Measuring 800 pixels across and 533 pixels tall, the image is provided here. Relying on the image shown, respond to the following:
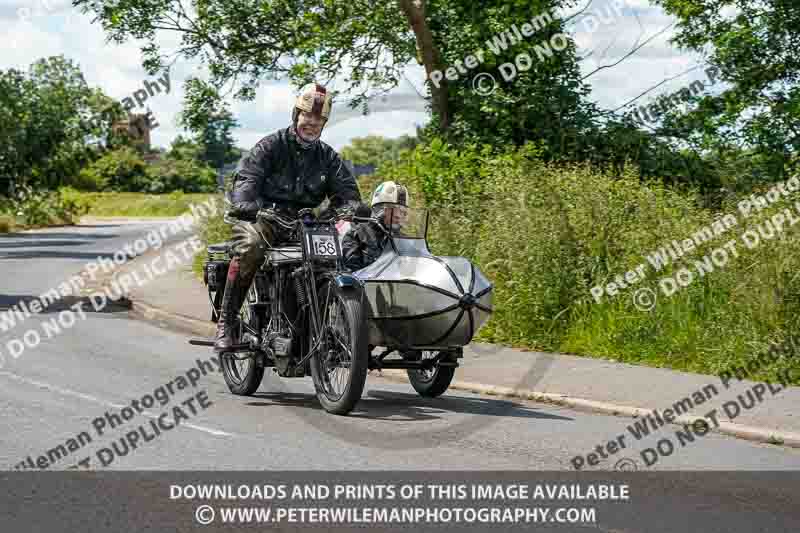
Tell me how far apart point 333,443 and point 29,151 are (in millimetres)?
58152

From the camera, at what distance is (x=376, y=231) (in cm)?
984

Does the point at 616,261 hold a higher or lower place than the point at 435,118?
lower

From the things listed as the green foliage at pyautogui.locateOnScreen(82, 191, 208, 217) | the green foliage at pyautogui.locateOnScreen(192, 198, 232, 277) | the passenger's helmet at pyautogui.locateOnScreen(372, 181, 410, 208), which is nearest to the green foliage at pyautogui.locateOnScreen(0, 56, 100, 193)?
the green foliage at pyautogui.locateOnScreen(82, 191, 208, 217)

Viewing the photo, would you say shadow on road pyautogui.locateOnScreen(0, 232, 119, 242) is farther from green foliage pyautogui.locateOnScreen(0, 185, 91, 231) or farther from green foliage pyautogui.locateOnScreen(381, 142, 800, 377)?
green foliage pyautogui.locateOnScreen(381, 142, 800, 377)

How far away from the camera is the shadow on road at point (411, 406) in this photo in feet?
31.0

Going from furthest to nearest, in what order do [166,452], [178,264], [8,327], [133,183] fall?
[133,183] → [178,264] → [8,327] → [166,452]

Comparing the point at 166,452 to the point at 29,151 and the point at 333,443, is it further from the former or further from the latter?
the point at 29,151

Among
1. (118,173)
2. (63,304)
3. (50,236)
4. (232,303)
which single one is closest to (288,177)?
(232,303)

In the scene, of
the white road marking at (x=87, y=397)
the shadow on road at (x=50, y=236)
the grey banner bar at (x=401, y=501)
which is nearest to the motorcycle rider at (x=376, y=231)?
the white road marking at (x=87, y=397)

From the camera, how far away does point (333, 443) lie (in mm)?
8133

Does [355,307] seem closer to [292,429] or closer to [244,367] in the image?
Result: [292,429]

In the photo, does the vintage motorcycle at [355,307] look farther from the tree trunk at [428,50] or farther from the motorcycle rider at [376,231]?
the tree trunk at [428,50]

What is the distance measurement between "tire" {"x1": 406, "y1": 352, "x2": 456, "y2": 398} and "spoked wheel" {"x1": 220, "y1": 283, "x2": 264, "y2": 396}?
139cm

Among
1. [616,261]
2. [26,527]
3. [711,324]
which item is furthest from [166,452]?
[616,261]
